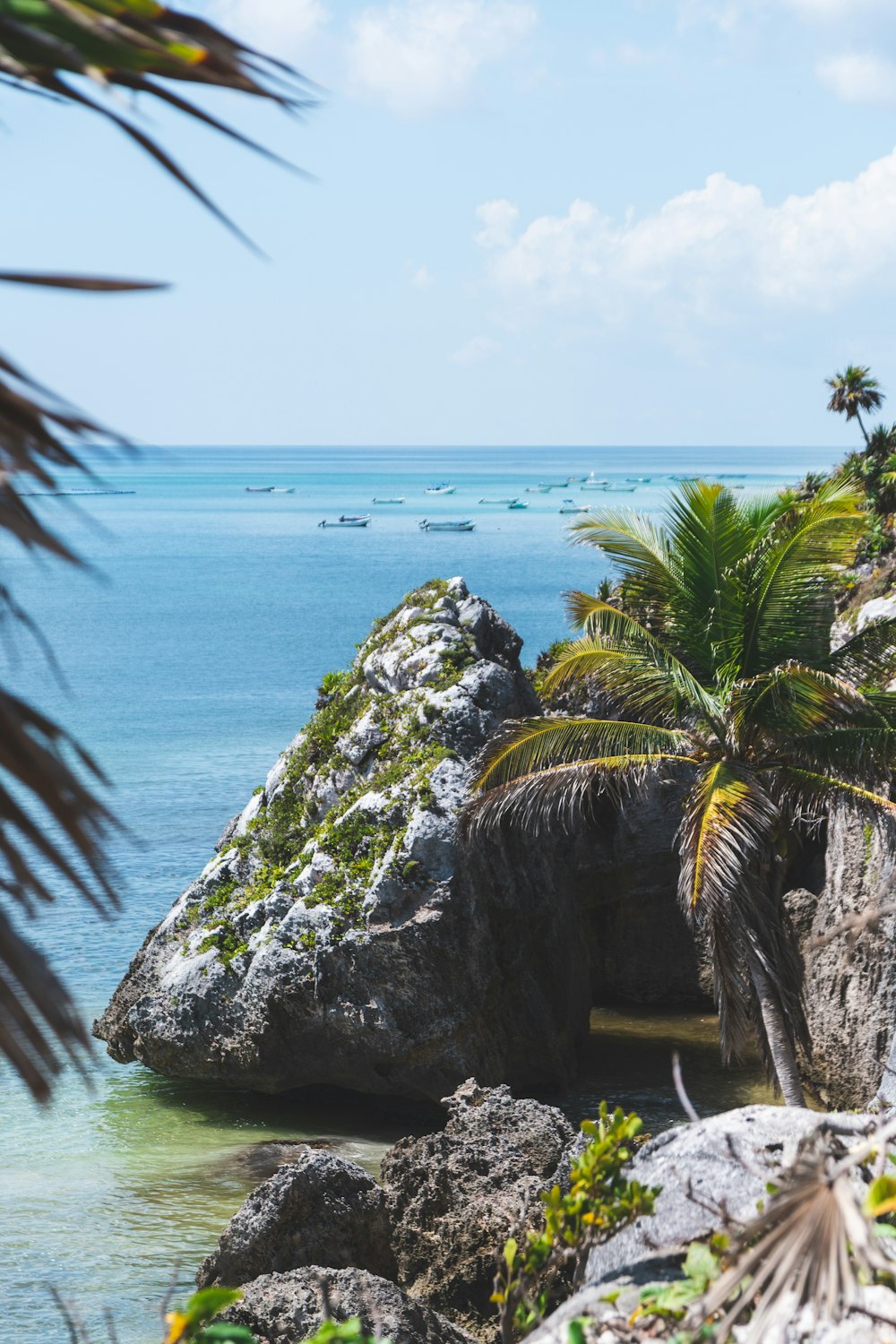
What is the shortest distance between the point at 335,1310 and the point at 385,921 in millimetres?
7310

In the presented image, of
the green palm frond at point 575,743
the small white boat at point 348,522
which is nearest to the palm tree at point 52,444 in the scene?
the green palm frond at point 575,743

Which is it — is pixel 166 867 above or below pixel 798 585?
below

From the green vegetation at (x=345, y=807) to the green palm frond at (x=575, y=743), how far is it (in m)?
2.25

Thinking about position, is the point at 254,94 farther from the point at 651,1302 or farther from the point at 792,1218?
the point at 651,1302

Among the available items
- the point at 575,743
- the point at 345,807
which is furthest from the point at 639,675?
the point at 345,807

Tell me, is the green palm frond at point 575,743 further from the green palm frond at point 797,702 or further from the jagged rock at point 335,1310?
the jagged rock at point 335,1310

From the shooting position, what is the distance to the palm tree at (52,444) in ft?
9.09

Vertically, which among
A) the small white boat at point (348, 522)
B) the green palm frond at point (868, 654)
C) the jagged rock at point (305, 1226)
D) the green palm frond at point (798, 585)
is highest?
the small white boat at point (348, 522)

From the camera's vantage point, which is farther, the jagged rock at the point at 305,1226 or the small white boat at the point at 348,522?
the small white boat at the point at 348,522

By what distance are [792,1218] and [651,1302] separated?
3.62ft

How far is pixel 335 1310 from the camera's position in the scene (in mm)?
8820

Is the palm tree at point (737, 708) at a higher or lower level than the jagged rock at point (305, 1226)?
higher

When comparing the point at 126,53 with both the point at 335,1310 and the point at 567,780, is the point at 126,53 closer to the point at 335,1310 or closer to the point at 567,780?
the point at 335,1310

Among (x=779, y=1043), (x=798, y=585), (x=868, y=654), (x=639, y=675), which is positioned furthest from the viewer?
(x=639, y=675)
